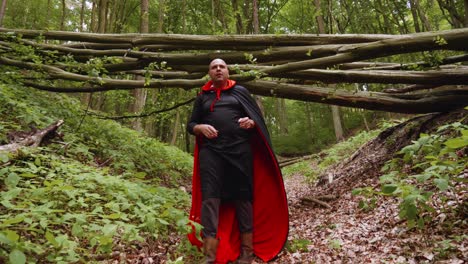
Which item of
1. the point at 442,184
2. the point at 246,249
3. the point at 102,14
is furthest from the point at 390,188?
the point at 102,14

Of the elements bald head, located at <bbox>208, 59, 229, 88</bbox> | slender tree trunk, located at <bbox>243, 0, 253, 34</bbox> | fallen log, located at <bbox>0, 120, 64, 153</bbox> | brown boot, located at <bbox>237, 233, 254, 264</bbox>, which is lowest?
brown boot, located at <bbox>237, 233, 254, 264</bbox>

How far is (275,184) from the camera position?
4180mm

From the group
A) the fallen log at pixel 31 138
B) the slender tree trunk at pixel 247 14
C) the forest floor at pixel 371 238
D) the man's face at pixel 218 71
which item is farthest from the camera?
the slender tree trunk at pixel 247 14

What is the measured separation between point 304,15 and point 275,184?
19.1 metres

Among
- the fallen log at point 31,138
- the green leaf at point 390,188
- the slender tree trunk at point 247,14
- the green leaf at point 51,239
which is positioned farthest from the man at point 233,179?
the slender tree trunk at point 247,14

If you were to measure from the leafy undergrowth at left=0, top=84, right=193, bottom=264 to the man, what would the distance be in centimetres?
47

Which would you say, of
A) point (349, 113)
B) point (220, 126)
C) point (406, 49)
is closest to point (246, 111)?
Result: point (220, 126)

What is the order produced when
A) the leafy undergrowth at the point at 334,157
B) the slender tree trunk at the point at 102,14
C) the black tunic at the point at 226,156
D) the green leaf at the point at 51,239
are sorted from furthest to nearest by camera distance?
the slender tree trunk at the point at 102,14 → the leafy undergrowth at the point at 334,157 → the black tunic at the point at 226,156 → the green leaf at the point at 51,239

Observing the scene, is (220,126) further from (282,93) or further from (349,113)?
(349,113)

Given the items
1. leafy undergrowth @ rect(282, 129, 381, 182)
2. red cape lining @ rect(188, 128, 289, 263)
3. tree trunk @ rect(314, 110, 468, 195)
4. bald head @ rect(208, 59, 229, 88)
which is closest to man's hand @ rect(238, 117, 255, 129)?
red cape lining @ rect(188, 128, 289, 263)

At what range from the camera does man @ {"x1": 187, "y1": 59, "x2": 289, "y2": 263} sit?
3.69 meters

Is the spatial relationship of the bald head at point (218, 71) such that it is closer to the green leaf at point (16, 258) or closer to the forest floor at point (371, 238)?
the forest floor at point (371, 238)

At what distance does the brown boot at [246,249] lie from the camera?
3.71m

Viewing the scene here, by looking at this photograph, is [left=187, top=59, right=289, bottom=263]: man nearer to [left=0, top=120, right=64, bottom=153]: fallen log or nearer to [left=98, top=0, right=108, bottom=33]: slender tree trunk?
[left=0, top=120, right=64, bottom=153]: fallen log
